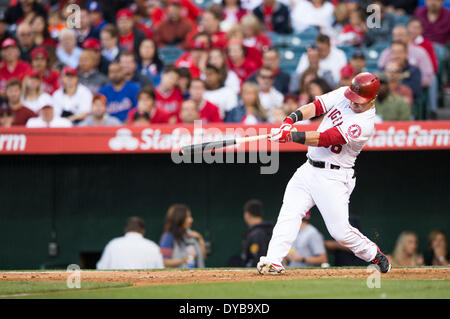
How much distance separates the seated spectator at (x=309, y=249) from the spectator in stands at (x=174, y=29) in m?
4.27

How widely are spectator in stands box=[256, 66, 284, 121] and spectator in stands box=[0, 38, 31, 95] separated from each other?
3.37m

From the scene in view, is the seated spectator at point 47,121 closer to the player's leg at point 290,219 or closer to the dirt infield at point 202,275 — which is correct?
the dirt infield at point 202,275

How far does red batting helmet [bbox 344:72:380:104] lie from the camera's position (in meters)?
5.96

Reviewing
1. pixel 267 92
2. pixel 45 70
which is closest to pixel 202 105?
pixel 267 92

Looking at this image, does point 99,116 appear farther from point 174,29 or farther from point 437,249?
point 437,249

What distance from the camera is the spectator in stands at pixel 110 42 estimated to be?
1102 centimetres

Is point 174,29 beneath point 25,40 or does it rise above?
above

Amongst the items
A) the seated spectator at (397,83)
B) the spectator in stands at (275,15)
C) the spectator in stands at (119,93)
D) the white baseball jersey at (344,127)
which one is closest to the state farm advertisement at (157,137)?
the seated spectator at (397,83)

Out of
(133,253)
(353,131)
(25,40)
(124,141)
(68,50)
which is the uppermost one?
(25,40)

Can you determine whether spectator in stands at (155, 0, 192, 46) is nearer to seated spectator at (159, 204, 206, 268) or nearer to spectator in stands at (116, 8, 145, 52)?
spectator in stands at (116, 8, 145, 52)

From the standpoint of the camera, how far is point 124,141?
8859 millimetres

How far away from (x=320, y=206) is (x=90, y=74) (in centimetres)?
525

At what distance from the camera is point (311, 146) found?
20.0ft

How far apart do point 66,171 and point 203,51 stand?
2742 millimetres
